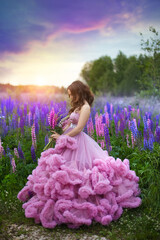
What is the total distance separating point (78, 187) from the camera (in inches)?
139

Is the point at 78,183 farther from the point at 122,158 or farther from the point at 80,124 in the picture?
the point at 122,158

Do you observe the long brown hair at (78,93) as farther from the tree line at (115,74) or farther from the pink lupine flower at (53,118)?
the tree line at (115,74)

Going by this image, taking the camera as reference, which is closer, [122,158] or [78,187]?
[78,187]

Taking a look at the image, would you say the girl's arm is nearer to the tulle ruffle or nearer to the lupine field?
the tulle ruffle

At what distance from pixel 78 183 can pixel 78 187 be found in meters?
0.10

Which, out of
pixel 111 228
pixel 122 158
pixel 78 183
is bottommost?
pixel 111 228

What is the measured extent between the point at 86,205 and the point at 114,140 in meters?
2.49

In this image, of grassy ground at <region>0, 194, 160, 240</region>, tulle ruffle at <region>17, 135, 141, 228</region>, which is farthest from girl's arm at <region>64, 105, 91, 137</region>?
grassy ground at <region>0, 194, 160, 240</region>

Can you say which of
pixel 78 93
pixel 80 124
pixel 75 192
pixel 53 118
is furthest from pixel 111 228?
pixel 78 93

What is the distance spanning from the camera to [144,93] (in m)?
15.1

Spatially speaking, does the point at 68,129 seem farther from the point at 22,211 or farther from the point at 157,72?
the point at 157,72

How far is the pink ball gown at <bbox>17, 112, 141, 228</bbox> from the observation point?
3393 millimetres

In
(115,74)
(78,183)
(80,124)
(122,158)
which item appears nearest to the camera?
(78,183)

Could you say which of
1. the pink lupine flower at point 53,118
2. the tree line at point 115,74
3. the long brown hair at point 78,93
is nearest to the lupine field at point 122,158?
the pink lupine flower at point 53,118
